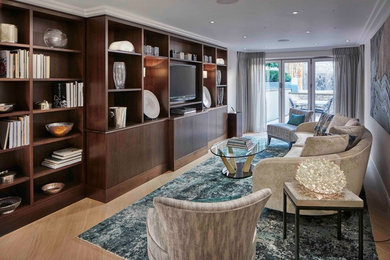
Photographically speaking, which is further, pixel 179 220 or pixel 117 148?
pixel 117 148

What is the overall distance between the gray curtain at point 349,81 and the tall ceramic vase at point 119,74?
18.4 feet

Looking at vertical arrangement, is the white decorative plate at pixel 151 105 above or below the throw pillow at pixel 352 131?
above

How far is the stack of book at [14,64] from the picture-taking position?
114 inches

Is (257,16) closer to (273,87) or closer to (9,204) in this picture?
(9,204)

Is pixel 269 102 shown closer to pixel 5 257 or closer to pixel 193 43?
pixel 193 43

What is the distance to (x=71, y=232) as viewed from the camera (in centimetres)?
288

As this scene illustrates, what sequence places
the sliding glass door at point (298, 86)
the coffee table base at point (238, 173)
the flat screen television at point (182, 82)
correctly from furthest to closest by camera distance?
the sliding glass door at point (298, 86), the flat screen television at point (182, 82), the coffee table base at point (238, 173)

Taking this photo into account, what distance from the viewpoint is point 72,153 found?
359 cm

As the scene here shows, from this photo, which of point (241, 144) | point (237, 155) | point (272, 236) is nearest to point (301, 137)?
point (241, 144)

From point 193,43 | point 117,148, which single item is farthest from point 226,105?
point 117,148

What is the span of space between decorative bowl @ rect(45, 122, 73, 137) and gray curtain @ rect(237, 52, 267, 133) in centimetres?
563

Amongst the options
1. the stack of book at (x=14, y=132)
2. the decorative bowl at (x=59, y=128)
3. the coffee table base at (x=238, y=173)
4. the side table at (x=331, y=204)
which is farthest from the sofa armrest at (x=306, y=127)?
the stack of book at (x=14, y=132)

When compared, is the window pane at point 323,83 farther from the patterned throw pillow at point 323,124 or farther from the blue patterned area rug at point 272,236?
the blue patterned area rug at point 272,236

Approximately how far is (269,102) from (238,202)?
7.43 meters
